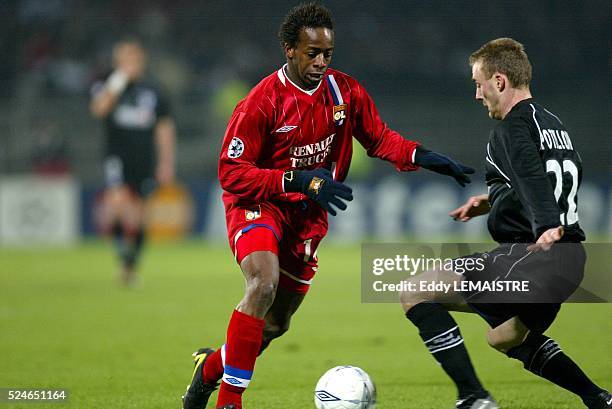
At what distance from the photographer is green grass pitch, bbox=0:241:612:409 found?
532 centimetres

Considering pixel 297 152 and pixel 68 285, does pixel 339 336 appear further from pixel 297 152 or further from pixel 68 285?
pixel 68 285

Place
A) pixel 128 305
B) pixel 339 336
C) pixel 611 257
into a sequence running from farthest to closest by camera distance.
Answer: pixel 128 305 → pixel 339 336 → pixel 611 257

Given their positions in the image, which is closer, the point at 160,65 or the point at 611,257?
the point at 611,257

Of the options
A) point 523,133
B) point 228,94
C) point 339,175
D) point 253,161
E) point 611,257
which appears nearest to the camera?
point 523,133

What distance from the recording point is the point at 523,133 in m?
4.16

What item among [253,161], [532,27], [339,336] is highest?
[532,27]

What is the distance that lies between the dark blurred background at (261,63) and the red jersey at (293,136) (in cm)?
1301

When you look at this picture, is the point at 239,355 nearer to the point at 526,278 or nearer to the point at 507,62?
the point at 526,278

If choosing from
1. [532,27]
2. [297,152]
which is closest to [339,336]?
[297,152]

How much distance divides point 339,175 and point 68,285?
704 centimetres

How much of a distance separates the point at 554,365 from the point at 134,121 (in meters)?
8.60

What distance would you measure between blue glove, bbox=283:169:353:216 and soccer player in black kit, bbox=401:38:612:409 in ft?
1.73

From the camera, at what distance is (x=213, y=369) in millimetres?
4539

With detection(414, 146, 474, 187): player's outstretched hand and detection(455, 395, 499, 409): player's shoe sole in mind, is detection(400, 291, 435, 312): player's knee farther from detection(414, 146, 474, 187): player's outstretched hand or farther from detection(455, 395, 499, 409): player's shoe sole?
detection(414, 146, 474, 187): player's outstretched hand
